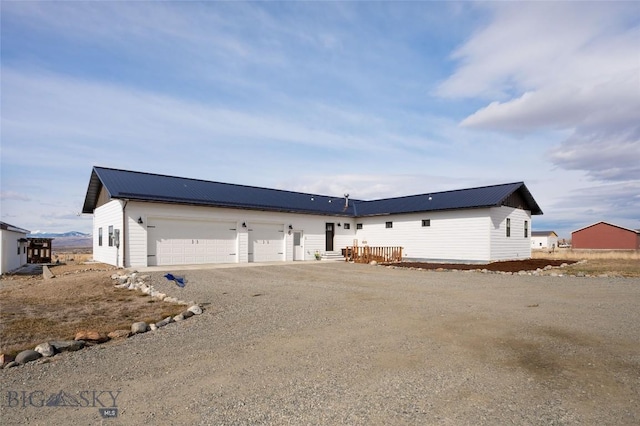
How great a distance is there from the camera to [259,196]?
2672cm

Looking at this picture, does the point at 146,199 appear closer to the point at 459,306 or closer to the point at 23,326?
the point at 23,326

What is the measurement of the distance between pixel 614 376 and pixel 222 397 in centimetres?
463

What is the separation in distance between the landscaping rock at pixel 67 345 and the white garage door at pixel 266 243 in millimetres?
17920

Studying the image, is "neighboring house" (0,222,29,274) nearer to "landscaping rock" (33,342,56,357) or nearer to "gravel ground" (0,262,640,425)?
Answer: "gravel ground" (0,262,640,425)

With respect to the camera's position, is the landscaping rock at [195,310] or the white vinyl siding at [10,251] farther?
the white vinyl siding at [10,251]

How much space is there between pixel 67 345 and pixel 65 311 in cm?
363

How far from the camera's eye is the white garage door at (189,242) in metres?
20.2

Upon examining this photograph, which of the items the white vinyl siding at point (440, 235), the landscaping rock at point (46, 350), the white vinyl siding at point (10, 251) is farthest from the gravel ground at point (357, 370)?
the white vinyl siding at point (10, 251)

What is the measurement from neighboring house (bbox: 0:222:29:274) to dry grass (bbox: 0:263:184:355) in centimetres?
715

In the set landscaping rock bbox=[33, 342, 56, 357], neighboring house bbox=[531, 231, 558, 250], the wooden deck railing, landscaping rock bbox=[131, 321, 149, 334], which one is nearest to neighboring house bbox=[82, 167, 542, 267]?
the wooden deck railing

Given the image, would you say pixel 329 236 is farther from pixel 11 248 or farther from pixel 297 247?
pixel 11 248

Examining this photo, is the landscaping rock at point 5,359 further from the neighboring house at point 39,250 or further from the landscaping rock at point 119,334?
the neighboring house at point 39,250

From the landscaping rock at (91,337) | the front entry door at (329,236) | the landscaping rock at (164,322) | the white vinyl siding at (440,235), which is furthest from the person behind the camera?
the front entry door at (329,236)

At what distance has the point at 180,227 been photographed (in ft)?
69.5
